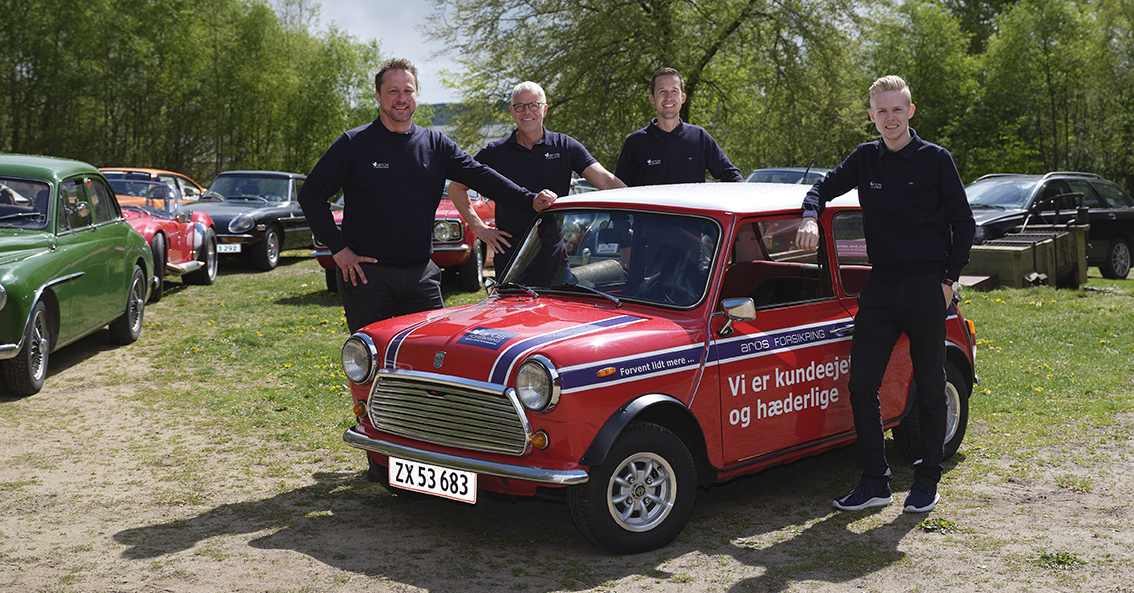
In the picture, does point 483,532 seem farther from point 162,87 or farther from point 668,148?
point 162,87

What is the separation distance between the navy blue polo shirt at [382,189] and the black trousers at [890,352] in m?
2.43

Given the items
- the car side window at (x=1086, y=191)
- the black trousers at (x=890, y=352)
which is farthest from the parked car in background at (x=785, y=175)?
the black trousers at (x=890, y=352)

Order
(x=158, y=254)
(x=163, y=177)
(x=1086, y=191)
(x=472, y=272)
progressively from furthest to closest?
(x=163, y=177)
(x=1086, y=191)
(x=472, y=272)
(x=158, y=254)

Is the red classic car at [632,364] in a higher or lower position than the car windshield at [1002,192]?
lower

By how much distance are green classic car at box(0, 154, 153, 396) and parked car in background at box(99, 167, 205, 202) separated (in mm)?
7292

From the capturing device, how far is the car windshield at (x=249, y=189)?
18602mm

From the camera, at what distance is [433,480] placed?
4.53 m

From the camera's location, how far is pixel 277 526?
16.2ft

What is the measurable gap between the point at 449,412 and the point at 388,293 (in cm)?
132

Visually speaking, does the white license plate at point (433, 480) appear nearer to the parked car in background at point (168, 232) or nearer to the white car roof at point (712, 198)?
the white car roof at point (712, 198)

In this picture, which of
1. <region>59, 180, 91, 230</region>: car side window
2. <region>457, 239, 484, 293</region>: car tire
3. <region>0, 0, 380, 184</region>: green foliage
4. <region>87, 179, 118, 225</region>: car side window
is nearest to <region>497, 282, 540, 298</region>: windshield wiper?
<region>59, 180, 91, 230</region>: car side window

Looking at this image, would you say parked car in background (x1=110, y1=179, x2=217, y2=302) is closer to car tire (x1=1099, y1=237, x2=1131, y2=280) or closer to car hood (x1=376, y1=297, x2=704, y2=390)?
car hood (x1=376, y1=297, x2=704, y2=390)

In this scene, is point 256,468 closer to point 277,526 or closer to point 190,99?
point 277,526

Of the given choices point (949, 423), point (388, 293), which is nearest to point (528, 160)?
A: point (388, 293)
